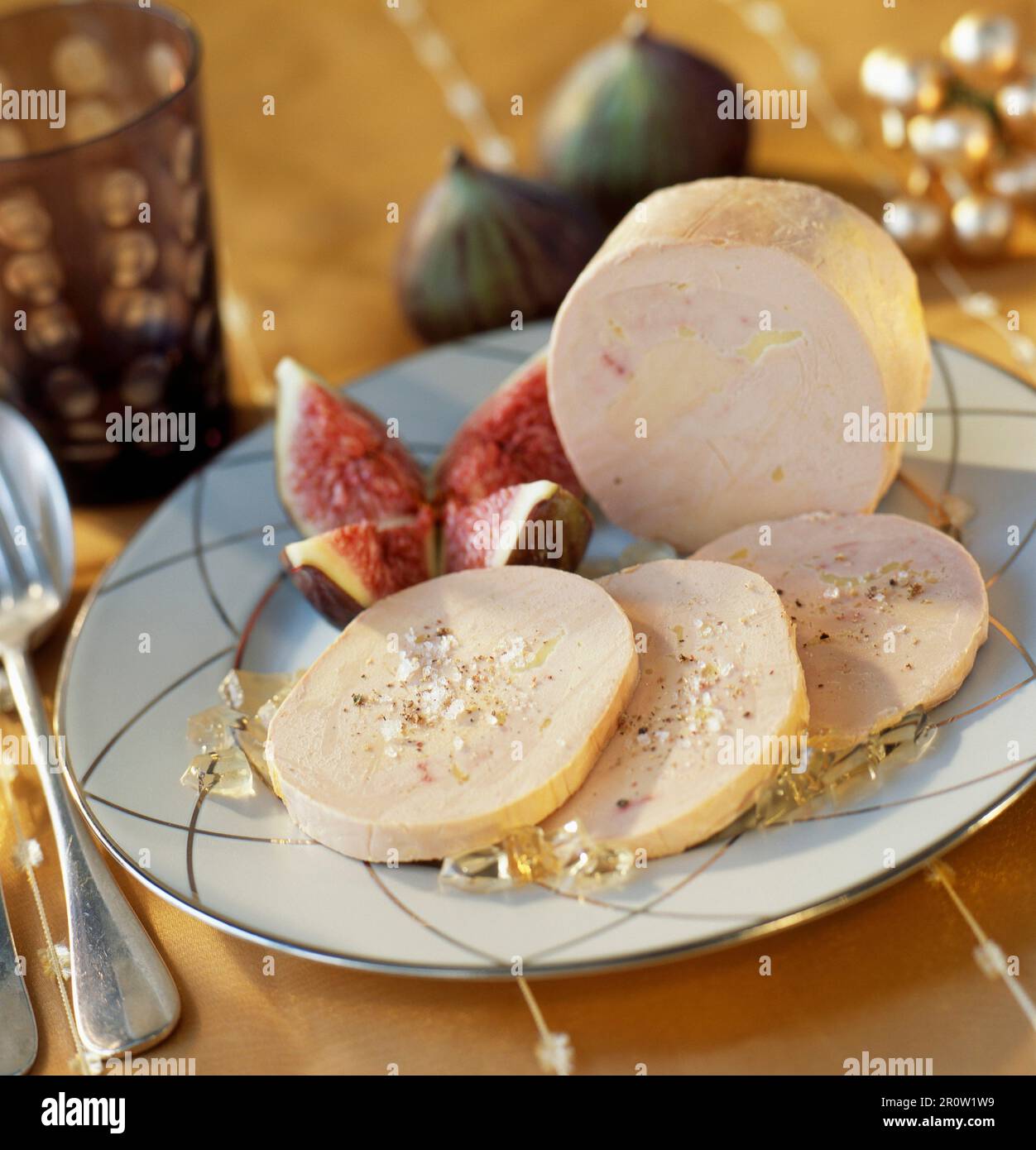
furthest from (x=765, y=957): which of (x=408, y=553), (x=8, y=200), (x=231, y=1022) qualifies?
(x=8, y=200)

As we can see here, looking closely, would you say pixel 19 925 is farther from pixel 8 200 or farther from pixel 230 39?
pixel 230 39

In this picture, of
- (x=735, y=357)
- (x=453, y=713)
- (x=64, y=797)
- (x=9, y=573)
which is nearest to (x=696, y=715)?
(x=453, y=713)

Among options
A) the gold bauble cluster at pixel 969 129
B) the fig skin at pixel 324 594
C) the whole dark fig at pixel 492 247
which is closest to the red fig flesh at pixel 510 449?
the fig skin at pixel 324 594

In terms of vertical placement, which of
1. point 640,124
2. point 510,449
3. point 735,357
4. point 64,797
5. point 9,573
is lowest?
point 64,797

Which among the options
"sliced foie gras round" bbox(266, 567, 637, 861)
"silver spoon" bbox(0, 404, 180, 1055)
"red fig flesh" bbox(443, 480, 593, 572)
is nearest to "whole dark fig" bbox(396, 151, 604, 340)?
"red fig flesh" bbox(443, 480, 593, 572)

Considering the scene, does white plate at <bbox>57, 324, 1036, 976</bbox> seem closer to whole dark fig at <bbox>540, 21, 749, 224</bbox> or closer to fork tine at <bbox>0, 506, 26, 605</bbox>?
fork tine at <bbox>0, 506, 26, 605</bbox>

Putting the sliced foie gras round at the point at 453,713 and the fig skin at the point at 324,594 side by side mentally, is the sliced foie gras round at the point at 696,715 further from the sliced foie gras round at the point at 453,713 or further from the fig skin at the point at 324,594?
the fig skin at the point at 324,594

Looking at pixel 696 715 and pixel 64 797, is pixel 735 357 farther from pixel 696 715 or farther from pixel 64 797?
pixel 64 797
